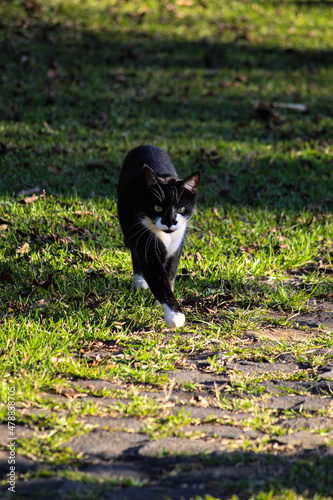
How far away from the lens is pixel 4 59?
10250 mm

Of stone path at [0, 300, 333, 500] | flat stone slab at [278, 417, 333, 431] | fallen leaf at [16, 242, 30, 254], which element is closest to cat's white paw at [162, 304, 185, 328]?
stone path at [0, 300, 333, 500]

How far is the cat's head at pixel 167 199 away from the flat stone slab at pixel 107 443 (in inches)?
57.7

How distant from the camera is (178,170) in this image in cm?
678

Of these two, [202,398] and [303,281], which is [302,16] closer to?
[303,281]

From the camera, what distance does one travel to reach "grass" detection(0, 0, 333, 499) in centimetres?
354

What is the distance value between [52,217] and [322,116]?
19.0ft

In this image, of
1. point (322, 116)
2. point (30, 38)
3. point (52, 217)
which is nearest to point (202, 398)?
point (52, 217)

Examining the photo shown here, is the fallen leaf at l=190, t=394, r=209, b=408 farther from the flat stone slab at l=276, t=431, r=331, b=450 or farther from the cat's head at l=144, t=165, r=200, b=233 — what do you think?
the cat's head at l=144, t=165, r=200, b=233

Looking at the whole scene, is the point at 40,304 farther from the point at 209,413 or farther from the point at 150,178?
the point at 209,413

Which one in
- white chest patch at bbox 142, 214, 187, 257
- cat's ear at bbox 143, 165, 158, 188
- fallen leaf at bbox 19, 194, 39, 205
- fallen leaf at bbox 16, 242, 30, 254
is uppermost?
cat's ear at bbox 143, 165, 158, 188

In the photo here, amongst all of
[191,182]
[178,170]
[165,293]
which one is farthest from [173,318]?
[178,170]

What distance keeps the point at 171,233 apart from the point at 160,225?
0.70 feet

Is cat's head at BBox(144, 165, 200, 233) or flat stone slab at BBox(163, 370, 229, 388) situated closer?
flat stone slab at BBox(163, 370, 229, 388)

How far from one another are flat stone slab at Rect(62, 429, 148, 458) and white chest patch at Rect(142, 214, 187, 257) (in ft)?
4.82
